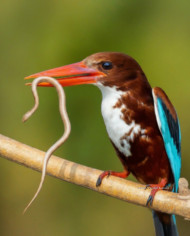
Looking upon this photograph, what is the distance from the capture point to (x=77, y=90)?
10.8 feet

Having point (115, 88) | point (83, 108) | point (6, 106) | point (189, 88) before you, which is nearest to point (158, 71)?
point (189, 88)

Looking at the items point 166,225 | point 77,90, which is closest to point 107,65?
point 166,225

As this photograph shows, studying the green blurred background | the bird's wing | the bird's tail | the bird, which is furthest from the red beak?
the green blurred background

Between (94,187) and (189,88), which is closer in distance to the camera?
(94,187)

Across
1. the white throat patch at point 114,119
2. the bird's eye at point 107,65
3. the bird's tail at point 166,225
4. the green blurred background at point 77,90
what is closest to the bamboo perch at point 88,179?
the white throat patch at point 114,119

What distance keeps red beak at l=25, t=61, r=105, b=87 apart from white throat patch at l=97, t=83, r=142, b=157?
4 cm

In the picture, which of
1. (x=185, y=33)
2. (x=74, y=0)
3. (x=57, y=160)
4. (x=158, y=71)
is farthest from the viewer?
(x=74, y=0)

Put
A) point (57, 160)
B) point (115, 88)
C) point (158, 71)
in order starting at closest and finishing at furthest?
point (57, 160)
point (115, 88)
point (158, 71)

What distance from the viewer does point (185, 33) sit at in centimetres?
327

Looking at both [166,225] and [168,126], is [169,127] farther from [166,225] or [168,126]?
[166,225]

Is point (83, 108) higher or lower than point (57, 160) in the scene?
lower

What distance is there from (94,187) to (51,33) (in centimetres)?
176

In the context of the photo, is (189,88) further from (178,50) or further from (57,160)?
(57,160)

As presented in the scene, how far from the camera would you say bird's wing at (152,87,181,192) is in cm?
198
